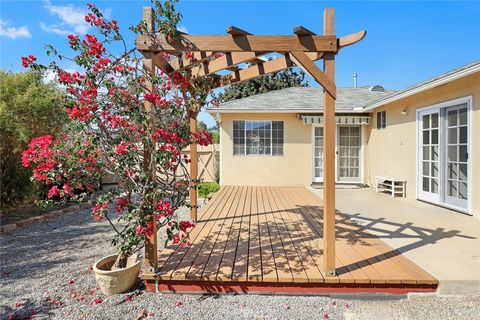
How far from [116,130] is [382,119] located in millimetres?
8166

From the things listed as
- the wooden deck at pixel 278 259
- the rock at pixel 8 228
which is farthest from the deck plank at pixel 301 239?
the rock at pixel 8 228

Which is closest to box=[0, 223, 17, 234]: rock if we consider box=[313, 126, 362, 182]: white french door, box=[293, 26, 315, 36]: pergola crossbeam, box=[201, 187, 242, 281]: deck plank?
box=[201, 187, 242, 281]: deck plank

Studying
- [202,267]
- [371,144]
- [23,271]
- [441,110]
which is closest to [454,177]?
[441,110]

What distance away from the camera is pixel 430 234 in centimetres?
411

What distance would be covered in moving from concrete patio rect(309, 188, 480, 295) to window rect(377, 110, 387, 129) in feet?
8.62

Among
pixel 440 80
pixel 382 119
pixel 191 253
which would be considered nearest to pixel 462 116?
pixel 440 80

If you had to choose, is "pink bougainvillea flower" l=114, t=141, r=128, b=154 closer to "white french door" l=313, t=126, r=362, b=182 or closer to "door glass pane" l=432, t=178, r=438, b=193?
"door glass pane" l=432, t=178, r=438, b=193

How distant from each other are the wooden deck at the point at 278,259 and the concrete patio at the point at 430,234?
0.20 m

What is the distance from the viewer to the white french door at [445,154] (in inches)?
212

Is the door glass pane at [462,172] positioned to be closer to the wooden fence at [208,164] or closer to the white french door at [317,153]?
the white french door at [317,153]

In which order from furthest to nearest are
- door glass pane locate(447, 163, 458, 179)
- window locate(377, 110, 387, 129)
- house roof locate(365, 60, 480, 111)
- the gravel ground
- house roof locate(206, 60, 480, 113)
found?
1. window locate(377, 110, 387, 129)
2. house roof locate(206, 60, 480, 113)
3. door glass pane locate(447, 163, 458, 179)
4. house roof locate(365, 60, 480, 111)
5. the gravel ground

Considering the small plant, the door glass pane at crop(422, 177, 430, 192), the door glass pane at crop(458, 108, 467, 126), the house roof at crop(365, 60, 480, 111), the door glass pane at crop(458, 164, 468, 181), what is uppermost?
the house roof at crop(365, 60, 480, 111)

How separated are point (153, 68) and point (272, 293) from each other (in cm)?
259

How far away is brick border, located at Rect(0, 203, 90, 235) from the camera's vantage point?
510cm
